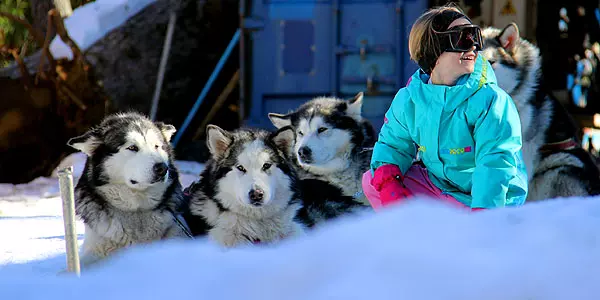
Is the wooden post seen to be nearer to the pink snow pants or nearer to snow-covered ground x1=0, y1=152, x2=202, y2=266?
snow-covered ground x1=0, y1=152, x2=202, y2=266

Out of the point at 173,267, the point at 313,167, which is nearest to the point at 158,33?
the point at 313,167

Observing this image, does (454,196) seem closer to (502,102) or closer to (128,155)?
(502,102)

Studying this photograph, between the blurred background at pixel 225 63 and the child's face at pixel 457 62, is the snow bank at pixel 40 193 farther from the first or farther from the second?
the child's face at pixel 457 62

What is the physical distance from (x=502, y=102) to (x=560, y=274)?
7.21 ft

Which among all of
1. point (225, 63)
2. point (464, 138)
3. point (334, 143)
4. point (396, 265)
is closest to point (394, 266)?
point (396, 265)

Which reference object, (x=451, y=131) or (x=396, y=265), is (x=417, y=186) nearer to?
(x=451, y=131)

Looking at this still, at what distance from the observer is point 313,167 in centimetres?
509

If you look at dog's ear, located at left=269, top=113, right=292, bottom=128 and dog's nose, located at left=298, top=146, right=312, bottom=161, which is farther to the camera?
dog's ear, located at left=269, top=113, right=292, bottom=128

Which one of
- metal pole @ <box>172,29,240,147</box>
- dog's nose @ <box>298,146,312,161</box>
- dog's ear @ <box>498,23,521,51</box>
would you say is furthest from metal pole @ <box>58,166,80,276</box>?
metal pole @ <box>172,29,240,147</box>

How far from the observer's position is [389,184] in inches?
138

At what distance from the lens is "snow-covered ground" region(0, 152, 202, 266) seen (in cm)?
438

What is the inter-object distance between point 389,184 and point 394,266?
2330 mm

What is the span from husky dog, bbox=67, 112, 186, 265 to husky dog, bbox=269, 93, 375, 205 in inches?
49.5

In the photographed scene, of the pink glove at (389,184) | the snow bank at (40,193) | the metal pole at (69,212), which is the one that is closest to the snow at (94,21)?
the snow bank at (40,193)
